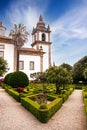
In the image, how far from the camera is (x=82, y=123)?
31.5 feet

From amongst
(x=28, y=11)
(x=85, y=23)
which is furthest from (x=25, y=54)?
(x=28, y=11)

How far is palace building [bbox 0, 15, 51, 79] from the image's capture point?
1566 inches

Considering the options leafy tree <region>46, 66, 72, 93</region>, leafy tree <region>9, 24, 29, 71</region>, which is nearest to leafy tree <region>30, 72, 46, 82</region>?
leafy tree <region>9, 24, 29, 71</region>

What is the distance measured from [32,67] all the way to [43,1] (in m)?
35.7

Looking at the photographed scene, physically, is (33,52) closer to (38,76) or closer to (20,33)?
(38,76)

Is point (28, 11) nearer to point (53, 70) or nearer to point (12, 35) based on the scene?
point (53, 70)

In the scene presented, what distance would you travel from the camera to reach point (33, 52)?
45344 mm

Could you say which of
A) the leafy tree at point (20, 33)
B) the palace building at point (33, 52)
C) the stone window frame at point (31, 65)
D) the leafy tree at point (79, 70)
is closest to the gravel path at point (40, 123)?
the leafy tree at point (20, 33)

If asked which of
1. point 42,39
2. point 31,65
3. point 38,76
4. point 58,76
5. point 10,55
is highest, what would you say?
point 42,39

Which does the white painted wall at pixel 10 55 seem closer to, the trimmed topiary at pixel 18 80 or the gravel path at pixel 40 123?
Answer: the trimmed topiary at pixel 18 80

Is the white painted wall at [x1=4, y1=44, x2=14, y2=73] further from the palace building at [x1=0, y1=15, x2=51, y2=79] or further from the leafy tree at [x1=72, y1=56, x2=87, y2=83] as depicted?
the leafy tree at [x1=72, y1=56, x2=87, y2=83]

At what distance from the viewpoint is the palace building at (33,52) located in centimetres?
3978

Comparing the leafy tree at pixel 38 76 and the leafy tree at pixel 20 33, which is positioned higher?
the leafy tree at pixel 20 33

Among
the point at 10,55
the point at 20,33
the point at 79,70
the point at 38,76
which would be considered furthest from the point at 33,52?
the point at 79,70
